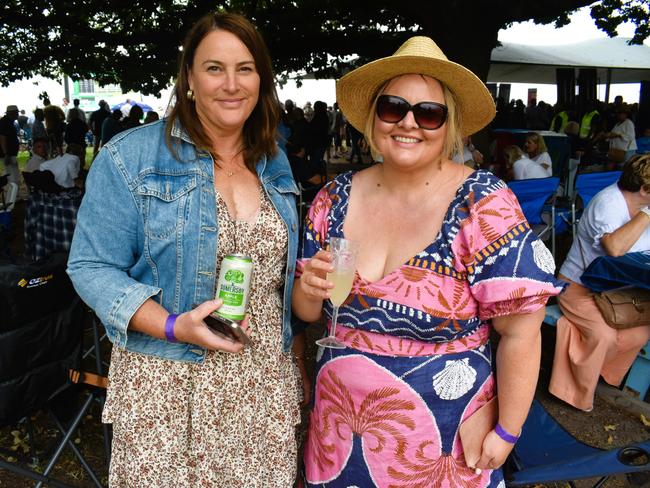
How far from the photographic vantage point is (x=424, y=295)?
1562 millimetres

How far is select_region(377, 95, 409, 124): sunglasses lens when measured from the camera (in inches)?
64.9

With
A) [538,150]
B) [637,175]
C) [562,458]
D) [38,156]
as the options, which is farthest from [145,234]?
[38,156]

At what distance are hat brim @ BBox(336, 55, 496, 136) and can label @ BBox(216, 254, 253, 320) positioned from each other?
0.74 meters

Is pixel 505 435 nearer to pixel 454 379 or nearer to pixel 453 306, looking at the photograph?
pixel 454 379

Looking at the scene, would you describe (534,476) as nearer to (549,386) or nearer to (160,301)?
(160,301)

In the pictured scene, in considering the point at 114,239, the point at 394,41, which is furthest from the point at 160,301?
the point at 394,41

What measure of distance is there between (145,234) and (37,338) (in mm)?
950

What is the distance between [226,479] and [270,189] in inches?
38.7

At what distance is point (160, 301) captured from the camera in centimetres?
167

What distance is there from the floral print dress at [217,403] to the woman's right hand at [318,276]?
6.6 inches

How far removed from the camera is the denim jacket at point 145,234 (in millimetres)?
1578

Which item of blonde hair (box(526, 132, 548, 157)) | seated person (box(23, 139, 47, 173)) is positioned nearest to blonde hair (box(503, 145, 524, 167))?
blonde hair (box(526, 132, 548, 157))

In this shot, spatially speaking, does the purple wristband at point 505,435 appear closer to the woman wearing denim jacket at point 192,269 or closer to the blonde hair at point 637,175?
the woman wearing denim jacket at point 192,269

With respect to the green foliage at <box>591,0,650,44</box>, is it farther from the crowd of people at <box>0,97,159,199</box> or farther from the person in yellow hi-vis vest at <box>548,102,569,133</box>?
the crowd of people at <box>0,97,159,199</box>
